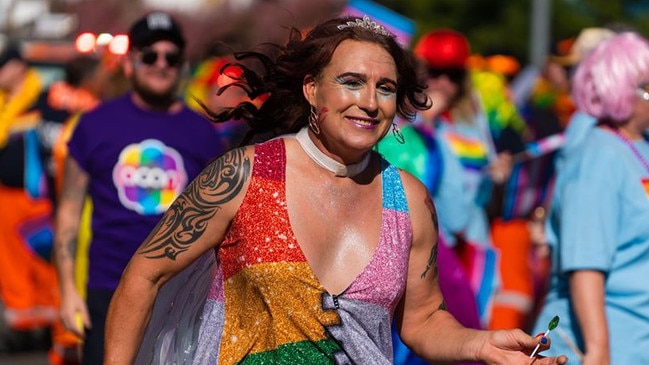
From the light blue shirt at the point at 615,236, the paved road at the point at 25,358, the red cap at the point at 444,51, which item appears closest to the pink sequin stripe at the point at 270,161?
the light blue shirt at the point at 615,236

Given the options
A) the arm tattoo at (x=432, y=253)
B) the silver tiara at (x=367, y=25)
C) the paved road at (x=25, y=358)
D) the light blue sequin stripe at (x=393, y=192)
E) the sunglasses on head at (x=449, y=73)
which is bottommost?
the paved road at (x=25, y=358)

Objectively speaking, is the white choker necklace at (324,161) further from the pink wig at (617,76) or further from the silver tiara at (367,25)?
the pink wig at (617,76)

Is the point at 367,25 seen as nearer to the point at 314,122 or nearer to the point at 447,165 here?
the point at 314,122

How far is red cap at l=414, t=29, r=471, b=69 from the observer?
8.52 metres

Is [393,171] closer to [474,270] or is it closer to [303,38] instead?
[303,38]

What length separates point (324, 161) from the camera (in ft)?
14.0

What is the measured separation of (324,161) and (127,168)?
247cm

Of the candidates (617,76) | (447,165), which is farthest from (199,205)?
(447,165)

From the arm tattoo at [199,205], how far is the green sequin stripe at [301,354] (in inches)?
15.8

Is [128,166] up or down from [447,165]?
down

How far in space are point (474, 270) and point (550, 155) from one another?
1908 millimetres

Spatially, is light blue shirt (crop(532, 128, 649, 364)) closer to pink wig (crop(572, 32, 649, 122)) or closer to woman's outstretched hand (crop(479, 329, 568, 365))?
pink wig (crop(572, 32, 649, 122))

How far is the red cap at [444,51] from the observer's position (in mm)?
8523

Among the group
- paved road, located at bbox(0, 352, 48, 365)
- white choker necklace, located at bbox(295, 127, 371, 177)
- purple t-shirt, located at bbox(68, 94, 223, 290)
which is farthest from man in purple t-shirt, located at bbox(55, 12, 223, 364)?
paved road, located at bbox(0, 352, 48, 365)
